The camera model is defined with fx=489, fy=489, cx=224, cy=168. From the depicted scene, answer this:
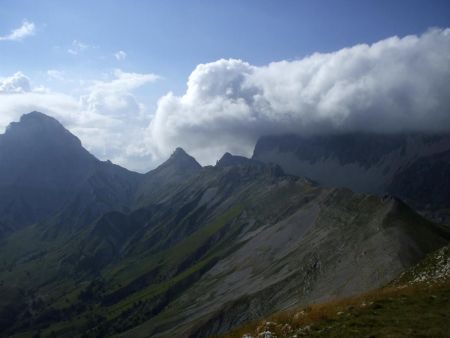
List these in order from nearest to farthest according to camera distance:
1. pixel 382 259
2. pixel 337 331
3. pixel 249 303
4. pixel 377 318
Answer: pixel 337 331 → pixel 377 318 → pixel 382 259 → pixel 249 303

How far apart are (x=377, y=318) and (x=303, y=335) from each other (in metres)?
5.82

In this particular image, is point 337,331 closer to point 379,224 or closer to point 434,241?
point 434,241

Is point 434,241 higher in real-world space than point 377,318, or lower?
lower

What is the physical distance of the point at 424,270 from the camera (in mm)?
67875

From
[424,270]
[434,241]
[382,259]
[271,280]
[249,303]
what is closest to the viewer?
[424,270]

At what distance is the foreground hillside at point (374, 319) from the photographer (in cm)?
3050

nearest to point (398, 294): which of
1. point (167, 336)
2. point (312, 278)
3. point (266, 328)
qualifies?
point (266, 328)

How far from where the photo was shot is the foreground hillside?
30.5m

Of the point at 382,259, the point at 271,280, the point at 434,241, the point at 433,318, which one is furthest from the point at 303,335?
the point at 271,280

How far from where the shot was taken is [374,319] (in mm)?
33531

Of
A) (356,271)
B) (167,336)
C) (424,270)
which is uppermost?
(424,270)

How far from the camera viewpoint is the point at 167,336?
189 metres

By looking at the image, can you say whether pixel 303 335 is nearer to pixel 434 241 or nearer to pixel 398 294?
pixel 398 294

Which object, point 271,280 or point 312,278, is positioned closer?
point 312,278
